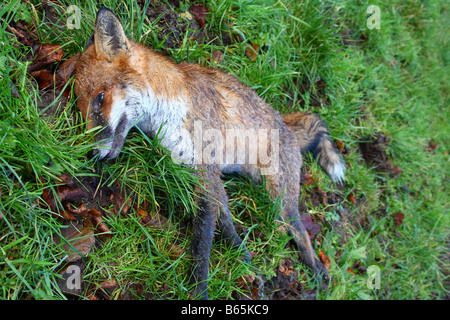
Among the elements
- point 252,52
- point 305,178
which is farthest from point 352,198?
point 252,52

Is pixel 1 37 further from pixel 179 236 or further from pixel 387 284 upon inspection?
pixel 387 284

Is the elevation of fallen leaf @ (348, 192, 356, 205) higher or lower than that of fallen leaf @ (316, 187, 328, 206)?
lower

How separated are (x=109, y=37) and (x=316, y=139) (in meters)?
2.74

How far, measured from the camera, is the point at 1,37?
2736 mm

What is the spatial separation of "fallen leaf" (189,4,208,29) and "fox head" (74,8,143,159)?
54.4 inches

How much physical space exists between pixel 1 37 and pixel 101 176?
4.33ft

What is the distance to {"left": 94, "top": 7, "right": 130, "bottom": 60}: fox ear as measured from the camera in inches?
107

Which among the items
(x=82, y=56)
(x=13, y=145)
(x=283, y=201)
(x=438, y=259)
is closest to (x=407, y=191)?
(x=438, y=259)

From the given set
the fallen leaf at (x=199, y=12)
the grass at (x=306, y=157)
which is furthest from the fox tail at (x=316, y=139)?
the fallen leaf at (x=199, y=12)

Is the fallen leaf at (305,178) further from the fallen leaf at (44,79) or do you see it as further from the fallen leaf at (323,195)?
the fallen leaf at (44,79)

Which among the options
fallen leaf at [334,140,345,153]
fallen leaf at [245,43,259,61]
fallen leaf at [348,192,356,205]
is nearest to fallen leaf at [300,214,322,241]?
fallen leaf at [348,192,356,205]

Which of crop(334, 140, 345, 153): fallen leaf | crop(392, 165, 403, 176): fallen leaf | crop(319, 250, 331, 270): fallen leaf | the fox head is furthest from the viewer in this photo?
crop(392, 165, 403, 176): fallen leaf

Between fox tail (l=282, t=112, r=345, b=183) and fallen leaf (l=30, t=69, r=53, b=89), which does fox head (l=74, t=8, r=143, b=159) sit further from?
fox tail (l=282, t=112, r=345, b=183)

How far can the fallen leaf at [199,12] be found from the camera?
4039 mm
